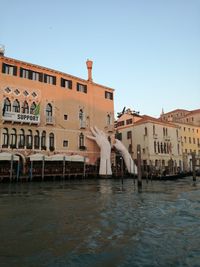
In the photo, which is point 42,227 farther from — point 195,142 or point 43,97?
point 195,142

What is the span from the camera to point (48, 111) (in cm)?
2948

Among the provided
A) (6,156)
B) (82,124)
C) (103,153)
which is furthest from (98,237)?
(82,124)

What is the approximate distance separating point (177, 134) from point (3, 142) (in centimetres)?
3060

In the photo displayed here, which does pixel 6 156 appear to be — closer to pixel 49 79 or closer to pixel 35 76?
pixel 35 76

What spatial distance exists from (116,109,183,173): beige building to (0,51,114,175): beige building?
7248 mm

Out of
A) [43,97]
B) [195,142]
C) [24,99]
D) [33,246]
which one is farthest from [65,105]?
[195,142]

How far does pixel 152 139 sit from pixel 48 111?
58.3ft

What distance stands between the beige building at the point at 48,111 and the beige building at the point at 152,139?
725 centimetres

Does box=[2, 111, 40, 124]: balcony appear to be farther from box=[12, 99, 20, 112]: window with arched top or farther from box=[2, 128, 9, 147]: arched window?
box=[2, 128, 9, 147]: arched window

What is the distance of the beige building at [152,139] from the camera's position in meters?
39.9

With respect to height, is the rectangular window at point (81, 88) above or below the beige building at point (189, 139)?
above

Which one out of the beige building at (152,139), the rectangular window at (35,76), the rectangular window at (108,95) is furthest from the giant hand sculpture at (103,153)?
the rectangular window at (35,76)

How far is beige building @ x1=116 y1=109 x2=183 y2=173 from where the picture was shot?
131ft

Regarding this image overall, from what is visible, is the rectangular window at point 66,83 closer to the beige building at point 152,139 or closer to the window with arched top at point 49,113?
the window with arched top at point 49,113
